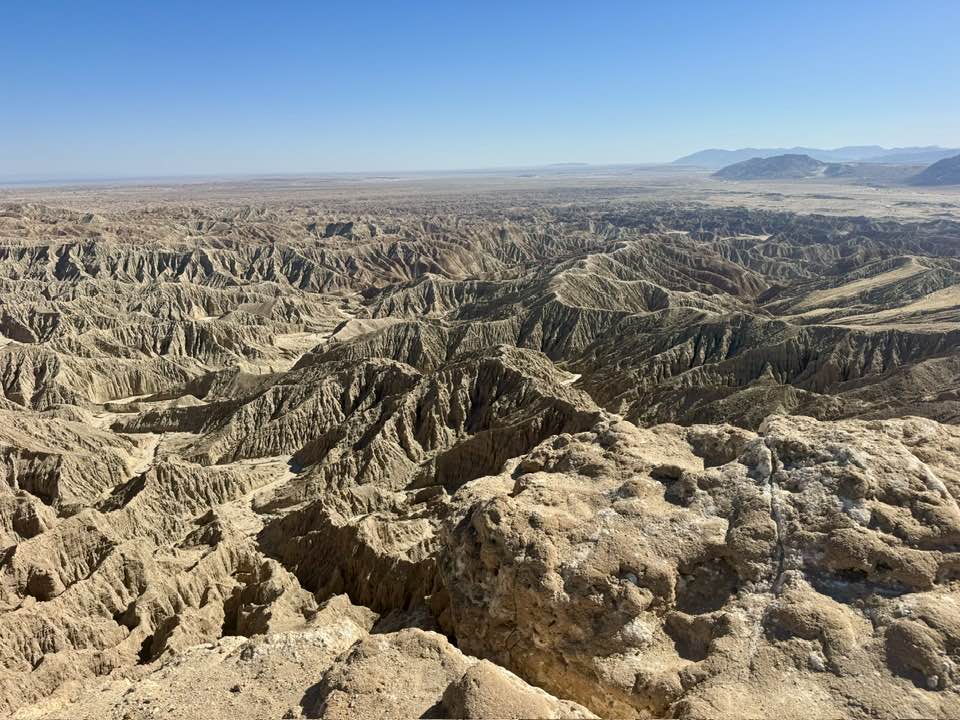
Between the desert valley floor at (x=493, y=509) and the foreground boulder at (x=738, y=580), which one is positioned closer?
the foreground boulder at (x=738, y=580)

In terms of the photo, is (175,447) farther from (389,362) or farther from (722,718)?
(722,718)

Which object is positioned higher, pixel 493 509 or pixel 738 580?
pixel 493 509

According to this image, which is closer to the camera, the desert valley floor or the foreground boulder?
the foreground boulder

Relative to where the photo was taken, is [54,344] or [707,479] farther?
[54,344]

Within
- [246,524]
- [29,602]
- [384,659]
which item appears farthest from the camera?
[246,524]

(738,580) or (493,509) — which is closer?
(738,580)

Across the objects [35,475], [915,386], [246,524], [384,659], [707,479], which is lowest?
[246,524]

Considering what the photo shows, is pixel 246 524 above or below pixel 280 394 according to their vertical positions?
below

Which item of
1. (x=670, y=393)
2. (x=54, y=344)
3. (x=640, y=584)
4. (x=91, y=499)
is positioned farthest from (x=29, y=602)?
(x=54, y=344)
